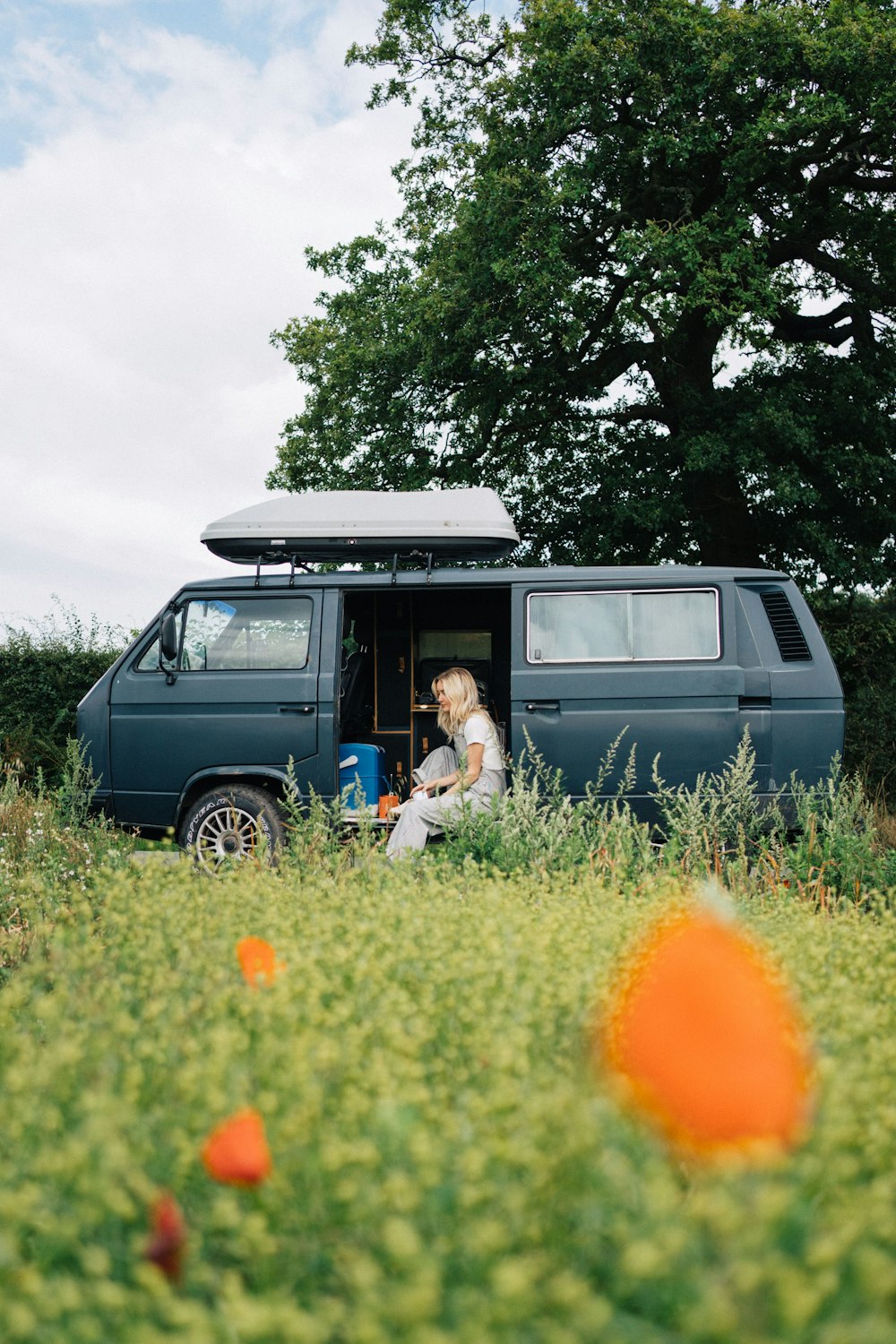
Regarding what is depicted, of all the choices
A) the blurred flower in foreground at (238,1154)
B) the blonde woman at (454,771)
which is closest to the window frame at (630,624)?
the blonde woman at (454,771)

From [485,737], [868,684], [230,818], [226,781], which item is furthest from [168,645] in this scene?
[868,684]

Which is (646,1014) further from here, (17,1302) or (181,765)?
(181,765)

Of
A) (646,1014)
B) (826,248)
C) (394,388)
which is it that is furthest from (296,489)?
(646,1014)

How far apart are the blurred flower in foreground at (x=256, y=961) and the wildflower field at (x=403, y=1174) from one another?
0.03 feet

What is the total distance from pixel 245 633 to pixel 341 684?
848 mm

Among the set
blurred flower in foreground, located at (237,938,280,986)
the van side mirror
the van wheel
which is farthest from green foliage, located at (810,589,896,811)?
blurred flower in foreground, located at (237,938,280,986)

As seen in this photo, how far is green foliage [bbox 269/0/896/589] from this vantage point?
11.9 metres

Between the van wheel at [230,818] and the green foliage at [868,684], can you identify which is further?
the green foliage at [868,684]

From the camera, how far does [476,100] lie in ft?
48.4

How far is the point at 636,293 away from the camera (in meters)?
12.6

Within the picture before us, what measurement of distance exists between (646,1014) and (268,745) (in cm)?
560

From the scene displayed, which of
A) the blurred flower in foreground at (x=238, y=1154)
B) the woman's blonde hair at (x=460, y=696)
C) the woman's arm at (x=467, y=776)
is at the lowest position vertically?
the blurred flower in foreground at (x=238, y=1154)

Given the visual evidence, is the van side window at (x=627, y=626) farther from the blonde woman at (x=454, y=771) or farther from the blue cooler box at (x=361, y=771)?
the blue cooler box at (x=361, y=771)

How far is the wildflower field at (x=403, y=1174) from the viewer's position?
1189 mm
